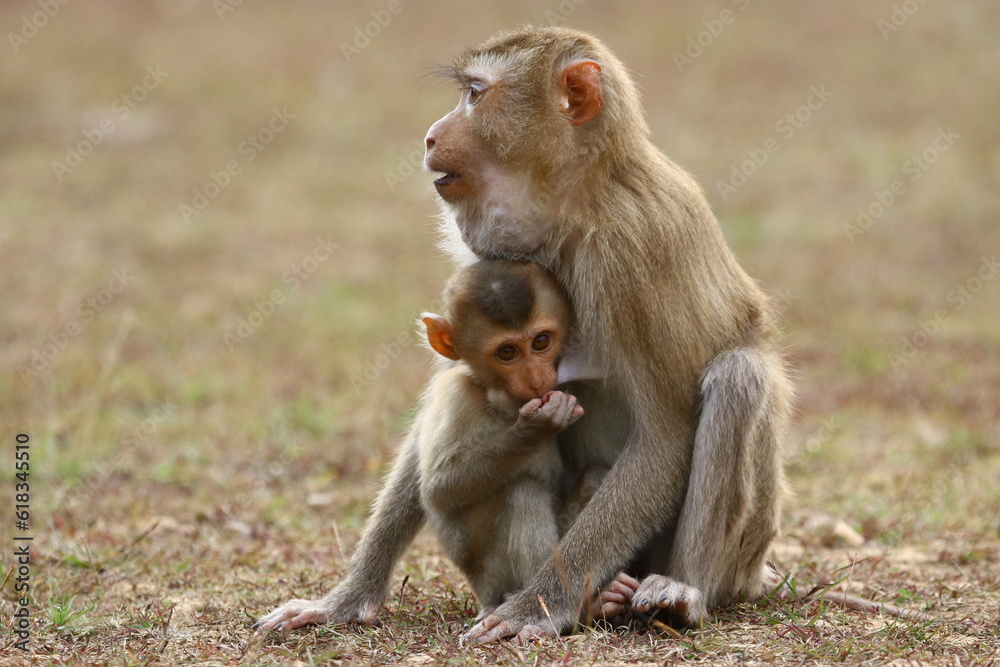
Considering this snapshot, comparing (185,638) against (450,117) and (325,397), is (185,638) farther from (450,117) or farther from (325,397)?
(325,397)

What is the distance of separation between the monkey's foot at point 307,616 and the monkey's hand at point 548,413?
1179mm

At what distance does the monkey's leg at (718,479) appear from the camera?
14.8ft

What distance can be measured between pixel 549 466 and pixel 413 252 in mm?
9021

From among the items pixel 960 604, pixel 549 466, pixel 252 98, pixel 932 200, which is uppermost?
pixel 252 98

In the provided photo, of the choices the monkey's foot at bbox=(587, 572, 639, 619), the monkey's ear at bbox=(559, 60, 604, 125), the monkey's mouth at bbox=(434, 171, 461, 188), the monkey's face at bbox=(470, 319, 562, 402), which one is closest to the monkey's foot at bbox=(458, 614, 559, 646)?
the monkey's foot at bbox=(587, 572, 639, 619)

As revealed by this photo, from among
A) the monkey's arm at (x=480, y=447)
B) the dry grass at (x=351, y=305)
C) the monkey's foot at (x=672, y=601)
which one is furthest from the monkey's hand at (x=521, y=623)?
the monkey's arm at (x=480, y=447)

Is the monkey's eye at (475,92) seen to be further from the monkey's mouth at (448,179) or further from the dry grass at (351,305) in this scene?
the dry grass at (351,305)

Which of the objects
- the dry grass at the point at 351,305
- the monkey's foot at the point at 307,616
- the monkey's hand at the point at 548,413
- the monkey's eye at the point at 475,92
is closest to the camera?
the monkey's hand at the point at 548,413

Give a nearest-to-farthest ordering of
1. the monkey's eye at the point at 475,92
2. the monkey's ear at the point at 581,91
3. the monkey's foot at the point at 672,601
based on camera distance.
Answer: the monkey's foot at the point at 672,601, the monkey's ear at the point at 581,91, the monkey's eye at the point at 475,92

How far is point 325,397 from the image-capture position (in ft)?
30.3

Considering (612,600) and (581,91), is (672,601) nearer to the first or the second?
(612,600)

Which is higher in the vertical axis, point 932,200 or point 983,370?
point 932,200

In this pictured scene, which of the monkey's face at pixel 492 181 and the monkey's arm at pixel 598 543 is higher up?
the monkey's face at pixel 492 181

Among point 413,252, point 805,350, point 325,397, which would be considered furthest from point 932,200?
point 325,397
